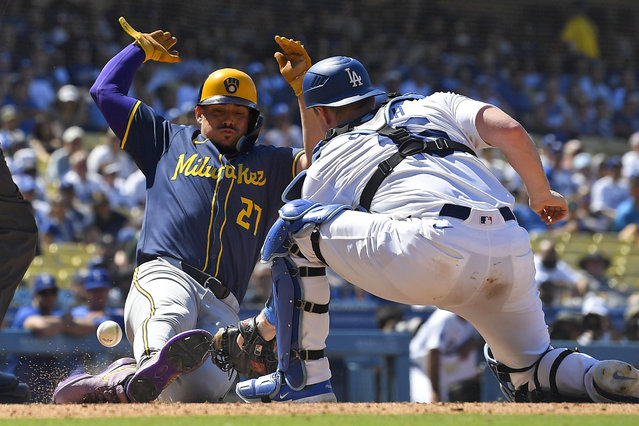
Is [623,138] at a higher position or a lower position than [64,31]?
lower

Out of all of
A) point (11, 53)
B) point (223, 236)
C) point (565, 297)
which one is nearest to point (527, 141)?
point (223, 236)

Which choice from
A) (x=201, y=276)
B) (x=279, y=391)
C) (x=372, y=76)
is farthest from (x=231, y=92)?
(x=372, y=76)

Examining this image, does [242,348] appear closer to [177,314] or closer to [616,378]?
[177,314]

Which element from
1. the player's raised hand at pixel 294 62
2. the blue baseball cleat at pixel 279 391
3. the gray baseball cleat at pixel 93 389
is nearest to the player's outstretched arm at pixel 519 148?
the blue baseball cleat at pixel 279 391

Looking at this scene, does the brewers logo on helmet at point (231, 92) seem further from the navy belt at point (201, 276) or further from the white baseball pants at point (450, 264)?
the white baseball pants at point (450, 264)

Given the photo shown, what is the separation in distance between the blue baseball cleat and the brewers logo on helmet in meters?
→ 1.64

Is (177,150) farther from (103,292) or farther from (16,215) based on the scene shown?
(103,292)

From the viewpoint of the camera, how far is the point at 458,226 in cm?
432

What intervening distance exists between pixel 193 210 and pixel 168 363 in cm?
112

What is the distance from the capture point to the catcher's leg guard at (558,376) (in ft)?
15.3

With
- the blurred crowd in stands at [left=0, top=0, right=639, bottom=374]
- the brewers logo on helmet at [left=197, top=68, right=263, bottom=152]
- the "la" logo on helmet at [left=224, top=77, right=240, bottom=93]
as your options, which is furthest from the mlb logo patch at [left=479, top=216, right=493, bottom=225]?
the blurred crowd in stands at [left=0, top=0, right=639, bottom=374]

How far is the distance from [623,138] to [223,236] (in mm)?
14879

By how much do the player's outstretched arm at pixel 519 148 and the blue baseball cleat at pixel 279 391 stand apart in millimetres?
1251

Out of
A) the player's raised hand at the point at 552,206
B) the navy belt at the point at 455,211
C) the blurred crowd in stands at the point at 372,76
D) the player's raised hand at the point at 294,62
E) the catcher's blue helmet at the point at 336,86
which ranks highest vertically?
the catcher's blue helmet at the point at 336,86
